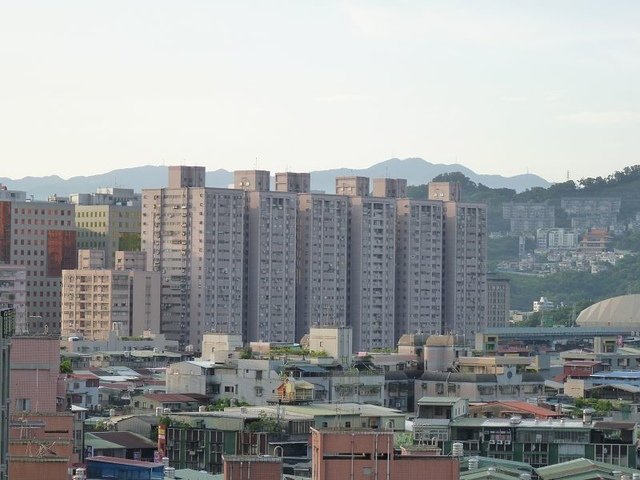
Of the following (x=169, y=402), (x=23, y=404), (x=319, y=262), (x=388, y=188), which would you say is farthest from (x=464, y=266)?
(x=23, y=404)

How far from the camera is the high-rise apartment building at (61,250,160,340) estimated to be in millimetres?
148250

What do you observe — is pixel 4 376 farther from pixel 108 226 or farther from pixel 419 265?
pixel 108 226

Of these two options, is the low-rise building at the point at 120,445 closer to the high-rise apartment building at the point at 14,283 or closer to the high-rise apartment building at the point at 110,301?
the high-rise apartment building at the point at 110,301

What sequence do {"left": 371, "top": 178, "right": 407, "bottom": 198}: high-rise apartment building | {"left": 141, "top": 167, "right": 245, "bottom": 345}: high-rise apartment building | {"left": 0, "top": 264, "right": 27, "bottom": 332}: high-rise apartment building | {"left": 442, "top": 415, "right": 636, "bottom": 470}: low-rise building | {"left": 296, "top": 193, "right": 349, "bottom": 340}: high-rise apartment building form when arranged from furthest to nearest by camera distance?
{"left": 371, "top": 178, "right": 407, "bottom": 198}: high-rise apartment building < {"left": 296, "top": 193, "right": 349, "bottom": 340}: high-rise apartment building < {"left": 141, "top": 167, "right": 245, "bottom": 345}: high-rise apartment building < {"left": 0, "top": 264, "right": 27, "bottom": 332}: high-rise apartment building < {"left": 442, "top": 415, "right": 636, "bottom": 470}: low-rise building

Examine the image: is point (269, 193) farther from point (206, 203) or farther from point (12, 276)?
point (12, 276)

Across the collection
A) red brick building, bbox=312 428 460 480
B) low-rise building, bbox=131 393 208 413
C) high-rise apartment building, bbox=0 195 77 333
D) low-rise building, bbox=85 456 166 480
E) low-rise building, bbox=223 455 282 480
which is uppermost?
high-rise apartment building, bbox=0 195 77 333

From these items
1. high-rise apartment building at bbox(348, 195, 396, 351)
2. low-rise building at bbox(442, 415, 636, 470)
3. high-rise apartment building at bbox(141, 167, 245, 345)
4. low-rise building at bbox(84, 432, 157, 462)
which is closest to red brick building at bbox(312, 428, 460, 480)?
low-rise building at bbox(84, 432, 157, 462)

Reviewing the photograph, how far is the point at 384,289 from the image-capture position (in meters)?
160

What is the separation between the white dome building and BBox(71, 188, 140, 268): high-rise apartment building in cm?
3361

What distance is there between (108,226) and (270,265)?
23.4m

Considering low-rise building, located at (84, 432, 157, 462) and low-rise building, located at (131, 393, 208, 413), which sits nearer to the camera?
low-rise building, located at (84, 432, 157, 462)

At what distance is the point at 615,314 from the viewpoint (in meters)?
185

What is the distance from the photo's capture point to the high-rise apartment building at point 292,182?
16612 centimetres

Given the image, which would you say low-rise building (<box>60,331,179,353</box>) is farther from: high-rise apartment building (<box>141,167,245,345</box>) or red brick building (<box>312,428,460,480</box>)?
red brick building (<box>312,428,460,480</box>)
